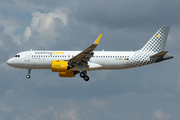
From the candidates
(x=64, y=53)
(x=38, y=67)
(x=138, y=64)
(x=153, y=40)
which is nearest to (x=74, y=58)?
(x=64, y=53)

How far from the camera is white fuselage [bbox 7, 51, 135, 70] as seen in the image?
59.8 m

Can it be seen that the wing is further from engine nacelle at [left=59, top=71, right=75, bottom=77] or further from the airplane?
engine nacelle at [left=59, top=71, right=75, bottom=77]

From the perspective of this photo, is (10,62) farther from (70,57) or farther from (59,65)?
(70,57)

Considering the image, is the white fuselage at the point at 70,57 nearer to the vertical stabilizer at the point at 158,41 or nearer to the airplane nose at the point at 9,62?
the airplane nose at the point at 9,62

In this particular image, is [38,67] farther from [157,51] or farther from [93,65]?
[157,51]

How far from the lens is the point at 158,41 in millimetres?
62531

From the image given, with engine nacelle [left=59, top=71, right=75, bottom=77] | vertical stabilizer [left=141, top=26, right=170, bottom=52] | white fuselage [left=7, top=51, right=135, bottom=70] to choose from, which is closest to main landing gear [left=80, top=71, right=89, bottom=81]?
white fuselage [left=7, top=51, right=135, bottom=70]

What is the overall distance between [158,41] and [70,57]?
56.5 feet

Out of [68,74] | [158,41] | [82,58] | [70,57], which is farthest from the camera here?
[68,74]

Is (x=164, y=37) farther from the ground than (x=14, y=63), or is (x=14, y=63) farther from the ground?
(x=164, y=37)

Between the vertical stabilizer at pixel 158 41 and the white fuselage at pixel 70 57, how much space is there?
3.79 meters

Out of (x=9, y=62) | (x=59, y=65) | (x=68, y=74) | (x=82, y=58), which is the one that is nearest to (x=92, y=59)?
(x=82, y=58)

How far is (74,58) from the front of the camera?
5775cm

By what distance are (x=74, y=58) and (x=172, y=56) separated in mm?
17932
